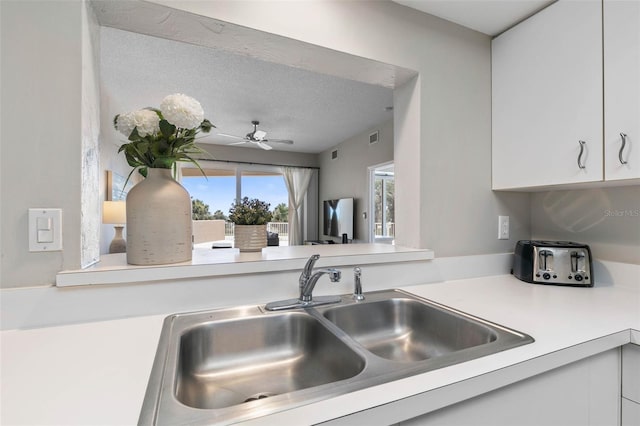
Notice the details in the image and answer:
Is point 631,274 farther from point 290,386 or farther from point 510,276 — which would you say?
point 290,386

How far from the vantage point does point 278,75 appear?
2.97 m

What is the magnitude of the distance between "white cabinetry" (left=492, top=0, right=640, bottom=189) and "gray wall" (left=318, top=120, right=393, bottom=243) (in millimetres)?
2689

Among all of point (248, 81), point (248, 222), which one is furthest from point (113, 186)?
point (248, 222)

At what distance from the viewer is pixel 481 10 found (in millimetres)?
1373

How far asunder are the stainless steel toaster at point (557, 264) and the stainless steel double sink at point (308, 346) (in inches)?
27.2

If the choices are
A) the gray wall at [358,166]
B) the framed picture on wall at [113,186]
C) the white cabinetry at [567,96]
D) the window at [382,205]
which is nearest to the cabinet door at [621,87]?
the white cabinetry at [567,96]

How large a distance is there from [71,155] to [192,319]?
0.61 metres

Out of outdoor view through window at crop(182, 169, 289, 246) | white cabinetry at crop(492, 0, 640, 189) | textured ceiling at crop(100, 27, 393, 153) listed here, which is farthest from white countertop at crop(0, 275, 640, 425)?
outdoor view through window at crop(182, 169, 289, 246)

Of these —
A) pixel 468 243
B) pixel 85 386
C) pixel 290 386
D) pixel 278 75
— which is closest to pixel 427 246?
pixel 468 243

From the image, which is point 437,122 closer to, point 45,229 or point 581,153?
point 581,153

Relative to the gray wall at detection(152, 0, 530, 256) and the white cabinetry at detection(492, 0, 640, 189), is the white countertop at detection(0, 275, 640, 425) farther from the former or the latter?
the white cabinetry at detection(492, 0, 640, 189)

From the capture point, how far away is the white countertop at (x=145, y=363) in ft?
1.67

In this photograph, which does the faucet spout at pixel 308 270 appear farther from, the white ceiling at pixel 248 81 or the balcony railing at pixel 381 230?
the balcony railing at pixel 381 230

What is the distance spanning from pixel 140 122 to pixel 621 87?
66.7 inches
